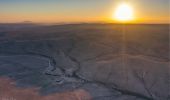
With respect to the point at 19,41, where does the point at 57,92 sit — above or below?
below

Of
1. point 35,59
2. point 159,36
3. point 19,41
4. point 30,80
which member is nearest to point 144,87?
point 30,80

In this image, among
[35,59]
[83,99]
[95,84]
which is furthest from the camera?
[35,59]

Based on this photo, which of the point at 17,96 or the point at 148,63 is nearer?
the point at 17,96

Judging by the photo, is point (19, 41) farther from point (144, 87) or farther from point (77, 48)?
point (144, 87)

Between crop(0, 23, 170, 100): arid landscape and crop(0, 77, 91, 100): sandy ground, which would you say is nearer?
crop(0, 77, 91, 100): sandy ground

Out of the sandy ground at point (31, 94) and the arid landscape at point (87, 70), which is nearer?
the sandy ground at point (31, 94)

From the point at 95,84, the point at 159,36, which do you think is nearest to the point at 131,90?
the point at 95,84

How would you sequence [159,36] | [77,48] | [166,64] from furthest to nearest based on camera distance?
[159,36] < [77,48] < [166,64]

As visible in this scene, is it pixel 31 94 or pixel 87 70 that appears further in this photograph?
pixel 87 70
